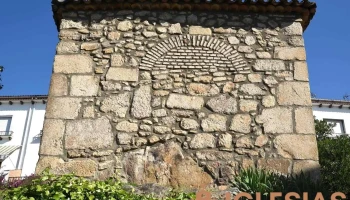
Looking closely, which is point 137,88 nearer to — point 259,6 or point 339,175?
point 259,6

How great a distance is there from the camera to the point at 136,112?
14.8 ft

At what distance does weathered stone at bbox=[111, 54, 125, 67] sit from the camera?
477 centimetres

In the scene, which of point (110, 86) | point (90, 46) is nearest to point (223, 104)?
point (110, 86)

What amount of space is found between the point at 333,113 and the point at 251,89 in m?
18.5

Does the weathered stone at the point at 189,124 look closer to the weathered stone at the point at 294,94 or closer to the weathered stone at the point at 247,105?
the weathered stone at the point at 247,105

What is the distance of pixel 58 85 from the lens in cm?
467

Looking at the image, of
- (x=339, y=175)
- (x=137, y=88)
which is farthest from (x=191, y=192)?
(x=339, y=175)

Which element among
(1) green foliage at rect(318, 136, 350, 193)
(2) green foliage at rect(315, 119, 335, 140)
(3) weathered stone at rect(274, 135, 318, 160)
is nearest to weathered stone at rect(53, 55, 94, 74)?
(3) weathered stone at rect(274, 135, 318, 160)

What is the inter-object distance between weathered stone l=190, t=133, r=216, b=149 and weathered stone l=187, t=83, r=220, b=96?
585mm

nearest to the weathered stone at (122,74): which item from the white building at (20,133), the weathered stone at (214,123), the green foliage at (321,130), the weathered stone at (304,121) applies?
the weathered stone at (214,123)

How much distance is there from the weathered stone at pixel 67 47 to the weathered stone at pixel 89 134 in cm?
109

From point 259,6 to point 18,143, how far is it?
1958cm

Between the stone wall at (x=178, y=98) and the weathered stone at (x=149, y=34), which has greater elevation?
the weathered stone at (x=149, y=34)

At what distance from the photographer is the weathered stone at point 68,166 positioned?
4.25m
